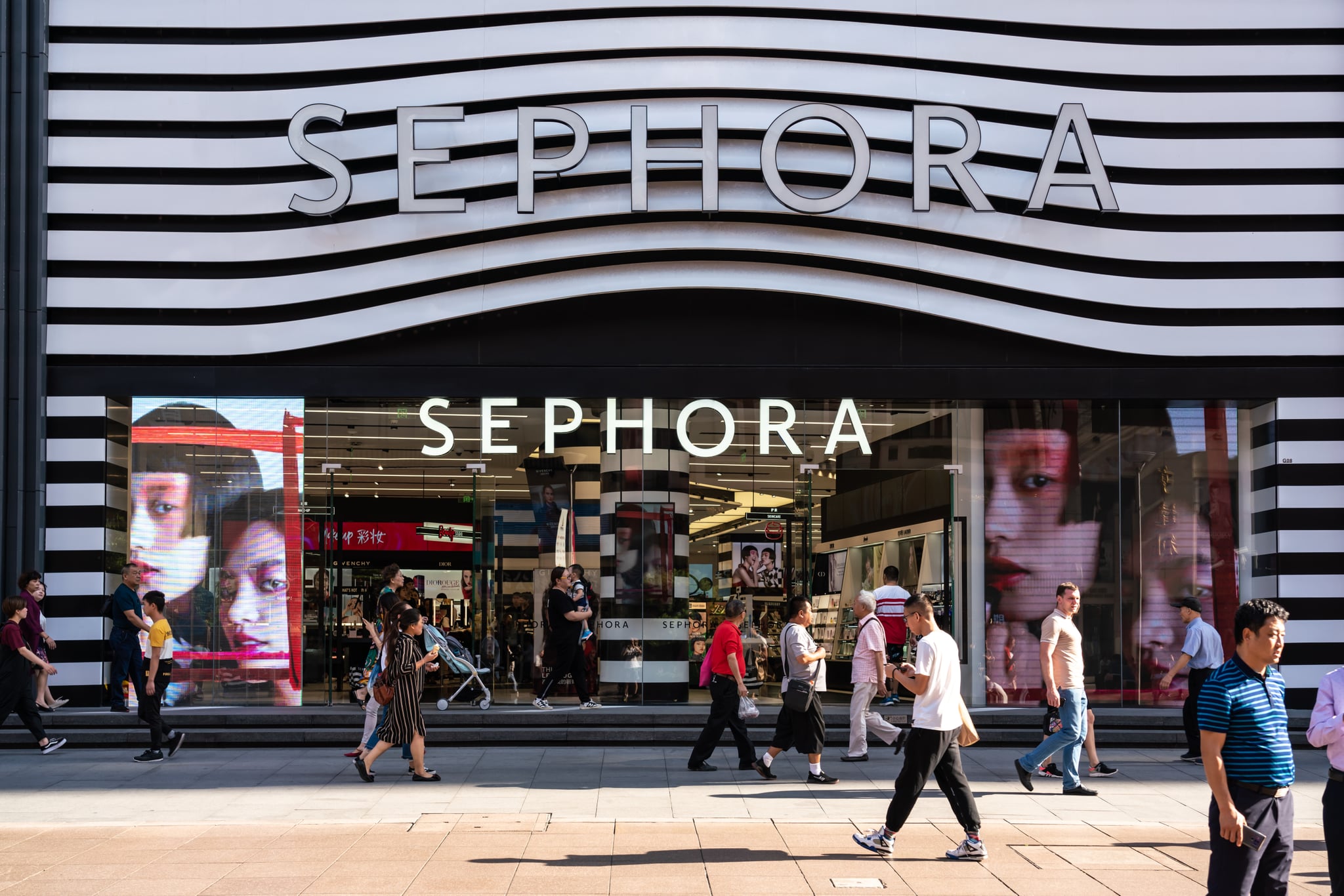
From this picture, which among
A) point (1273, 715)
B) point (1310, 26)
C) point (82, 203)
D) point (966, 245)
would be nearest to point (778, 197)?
point (966, 245)

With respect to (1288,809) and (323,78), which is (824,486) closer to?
(323,78)

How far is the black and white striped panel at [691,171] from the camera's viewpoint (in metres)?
16.2

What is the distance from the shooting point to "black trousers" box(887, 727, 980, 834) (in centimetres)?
874

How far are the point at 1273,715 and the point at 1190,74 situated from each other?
41.4 ft

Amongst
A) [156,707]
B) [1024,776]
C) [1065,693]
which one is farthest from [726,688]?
[156,707]

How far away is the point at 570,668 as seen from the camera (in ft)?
53.3

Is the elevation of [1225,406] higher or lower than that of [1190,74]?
lower

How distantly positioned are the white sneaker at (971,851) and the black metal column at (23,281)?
11.9 m

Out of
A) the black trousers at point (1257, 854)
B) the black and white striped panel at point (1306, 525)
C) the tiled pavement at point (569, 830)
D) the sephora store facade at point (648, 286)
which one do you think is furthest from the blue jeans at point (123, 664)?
the black and white striped panel at point (1306, 525)

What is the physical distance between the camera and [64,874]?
827cm

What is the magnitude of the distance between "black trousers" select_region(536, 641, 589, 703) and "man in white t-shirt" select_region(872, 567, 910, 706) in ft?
12.5

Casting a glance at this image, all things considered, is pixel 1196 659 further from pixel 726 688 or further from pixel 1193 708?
pixel 726 688

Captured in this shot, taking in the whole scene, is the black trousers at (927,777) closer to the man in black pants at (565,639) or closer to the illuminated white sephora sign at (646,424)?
the man in black pants at (565,639)

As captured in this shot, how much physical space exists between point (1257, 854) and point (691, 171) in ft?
38.8
